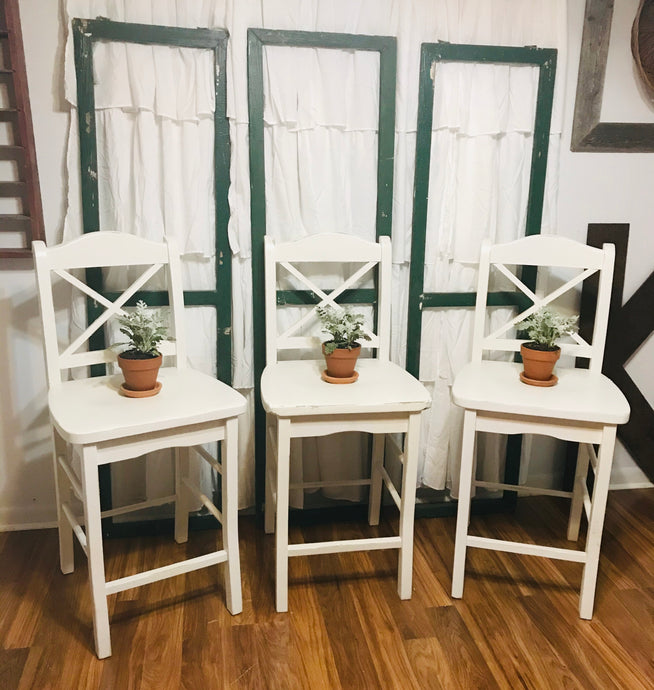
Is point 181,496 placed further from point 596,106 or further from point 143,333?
point 596,106

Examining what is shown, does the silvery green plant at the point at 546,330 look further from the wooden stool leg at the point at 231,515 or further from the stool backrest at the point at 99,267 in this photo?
the stool backrest at the point at 99,267

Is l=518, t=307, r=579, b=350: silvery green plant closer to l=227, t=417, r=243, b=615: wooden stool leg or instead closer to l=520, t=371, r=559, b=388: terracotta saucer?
l=520, t=371, r=559, b=388: terracotta saucer

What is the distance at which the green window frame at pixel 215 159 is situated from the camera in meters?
2.12

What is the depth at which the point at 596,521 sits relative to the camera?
208 centimetres

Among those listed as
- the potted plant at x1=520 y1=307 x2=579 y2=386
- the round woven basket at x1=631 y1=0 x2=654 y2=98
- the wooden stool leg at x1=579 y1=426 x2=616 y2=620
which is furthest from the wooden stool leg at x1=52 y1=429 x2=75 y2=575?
the round woven basket at x1=631 y1=0 x2=654 y2=98

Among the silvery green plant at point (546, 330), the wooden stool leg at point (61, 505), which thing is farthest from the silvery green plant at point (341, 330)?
the wooden stool leg at point (61, 505)

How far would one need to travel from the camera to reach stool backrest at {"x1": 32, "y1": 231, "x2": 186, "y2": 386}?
2072mm

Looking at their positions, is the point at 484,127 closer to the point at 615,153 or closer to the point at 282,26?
the point at 615,153

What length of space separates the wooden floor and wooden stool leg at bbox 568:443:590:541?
63mm

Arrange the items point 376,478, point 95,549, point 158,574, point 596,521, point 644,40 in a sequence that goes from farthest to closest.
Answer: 1. point 376,478
2. point 644,40
3. point 596,521
4. point 158,574
5. point 95,549

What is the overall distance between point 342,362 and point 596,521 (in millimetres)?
901

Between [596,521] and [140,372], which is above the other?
[140,372]

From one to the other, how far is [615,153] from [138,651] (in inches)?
92.0

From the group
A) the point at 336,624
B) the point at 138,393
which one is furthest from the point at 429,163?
the point at 336,624
